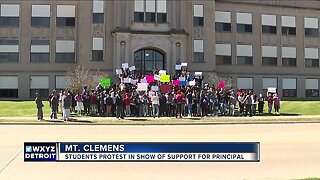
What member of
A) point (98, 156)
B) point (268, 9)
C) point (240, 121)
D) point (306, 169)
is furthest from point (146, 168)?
point (268, 9)

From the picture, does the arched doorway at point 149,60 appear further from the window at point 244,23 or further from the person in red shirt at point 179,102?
the person in red shirt at point 179,102

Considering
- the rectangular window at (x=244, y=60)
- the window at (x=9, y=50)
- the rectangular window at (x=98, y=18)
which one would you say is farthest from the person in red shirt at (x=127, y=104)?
the rectangular window at (x=244, y=60)

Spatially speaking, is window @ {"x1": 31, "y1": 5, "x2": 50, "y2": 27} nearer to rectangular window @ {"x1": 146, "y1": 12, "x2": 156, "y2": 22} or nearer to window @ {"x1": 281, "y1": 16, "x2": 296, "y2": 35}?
rectangular window @ {"x1": 146, "y1": 12, "x2": 156, "y2": 22}

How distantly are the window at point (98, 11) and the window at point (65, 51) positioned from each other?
153 inches

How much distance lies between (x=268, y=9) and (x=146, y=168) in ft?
163

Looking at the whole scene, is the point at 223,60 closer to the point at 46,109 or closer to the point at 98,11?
the point at 98,11

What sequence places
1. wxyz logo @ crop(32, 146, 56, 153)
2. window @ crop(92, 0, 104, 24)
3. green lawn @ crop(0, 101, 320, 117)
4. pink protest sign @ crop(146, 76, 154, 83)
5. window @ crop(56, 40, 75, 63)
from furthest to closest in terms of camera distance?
window @ crop(56, 40, 75, 63) < window @ crop(92, 0, 104, 24) < pink protest sign @ crop(146, 76, 154, 83) < green lawn @ crop(0, 101, 320, 117) < wxyz logo @ crop(32, 146, 56, 153)

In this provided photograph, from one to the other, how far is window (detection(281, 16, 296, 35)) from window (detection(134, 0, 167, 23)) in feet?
60.3

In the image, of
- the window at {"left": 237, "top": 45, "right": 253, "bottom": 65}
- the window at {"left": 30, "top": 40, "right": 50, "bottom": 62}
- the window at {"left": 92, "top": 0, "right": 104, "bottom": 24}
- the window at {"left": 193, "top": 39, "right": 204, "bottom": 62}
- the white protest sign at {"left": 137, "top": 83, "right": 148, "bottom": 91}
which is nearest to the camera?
the white protest sign at {"left": 137, "top": 83, "right": 148, "bottom": 91}

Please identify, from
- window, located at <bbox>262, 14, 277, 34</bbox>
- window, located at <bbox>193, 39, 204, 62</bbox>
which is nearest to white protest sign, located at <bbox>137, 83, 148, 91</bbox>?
window, located at <bbox>193, 39, 204, 62</bbox>

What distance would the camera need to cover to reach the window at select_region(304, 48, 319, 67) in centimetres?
5844

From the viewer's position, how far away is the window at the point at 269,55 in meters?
56.0

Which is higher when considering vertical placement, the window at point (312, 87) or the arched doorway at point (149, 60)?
the arched doorway at point (149, 60)

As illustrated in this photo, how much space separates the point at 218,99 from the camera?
30.9 metres
